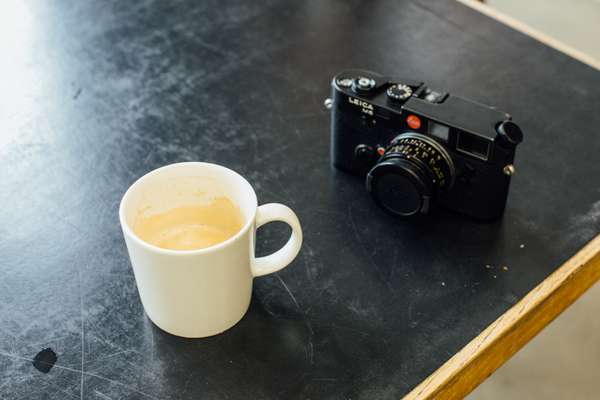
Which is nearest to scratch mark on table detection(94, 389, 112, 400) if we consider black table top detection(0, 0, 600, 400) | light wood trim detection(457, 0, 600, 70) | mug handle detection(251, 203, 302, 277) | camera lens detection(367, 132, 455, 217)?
black table top detection(0, 0, 600, 400)

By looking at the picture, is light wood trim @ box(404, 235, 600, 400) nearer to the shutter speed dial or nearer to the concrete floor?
the shutter speed dial

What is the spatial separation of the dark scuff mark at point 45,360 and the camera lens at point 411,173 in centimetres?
32

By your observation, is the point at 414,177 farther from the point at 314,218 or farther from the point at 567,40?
the point at 567,40

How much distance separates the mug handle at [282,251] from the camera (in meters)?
0.62

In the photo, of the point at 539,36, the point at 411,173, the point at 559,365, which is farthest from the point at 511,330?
the point at 559,365

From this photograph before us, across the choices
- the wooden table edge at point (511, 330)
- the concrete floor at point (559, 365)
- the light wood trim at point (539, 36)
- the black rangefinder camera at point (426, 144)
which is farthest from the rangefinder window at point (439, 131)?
the concrete floor at point (559, 365)

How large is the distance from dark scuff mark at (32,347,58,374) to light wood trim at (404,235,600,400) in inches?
11.2

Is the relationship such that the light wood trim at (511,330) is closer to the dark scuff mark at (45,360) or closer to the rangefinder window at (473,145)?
the rangefinder window at (473,145)

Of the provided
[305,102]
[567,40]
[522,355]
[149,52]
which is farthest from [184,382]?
[567,40]

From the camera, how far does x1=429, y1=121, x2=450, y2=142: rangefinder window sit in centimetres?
72

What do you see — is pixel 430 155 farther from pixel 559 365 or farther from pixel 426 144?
pixel 559 365

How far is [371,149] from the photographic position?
2.57ft

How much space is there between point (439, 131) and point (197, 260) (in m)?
0.27

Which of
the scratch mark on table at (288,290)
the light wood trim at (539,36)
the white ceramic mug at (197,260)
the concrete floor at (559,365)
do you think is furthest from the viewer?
the concrete floor at (559,365)
